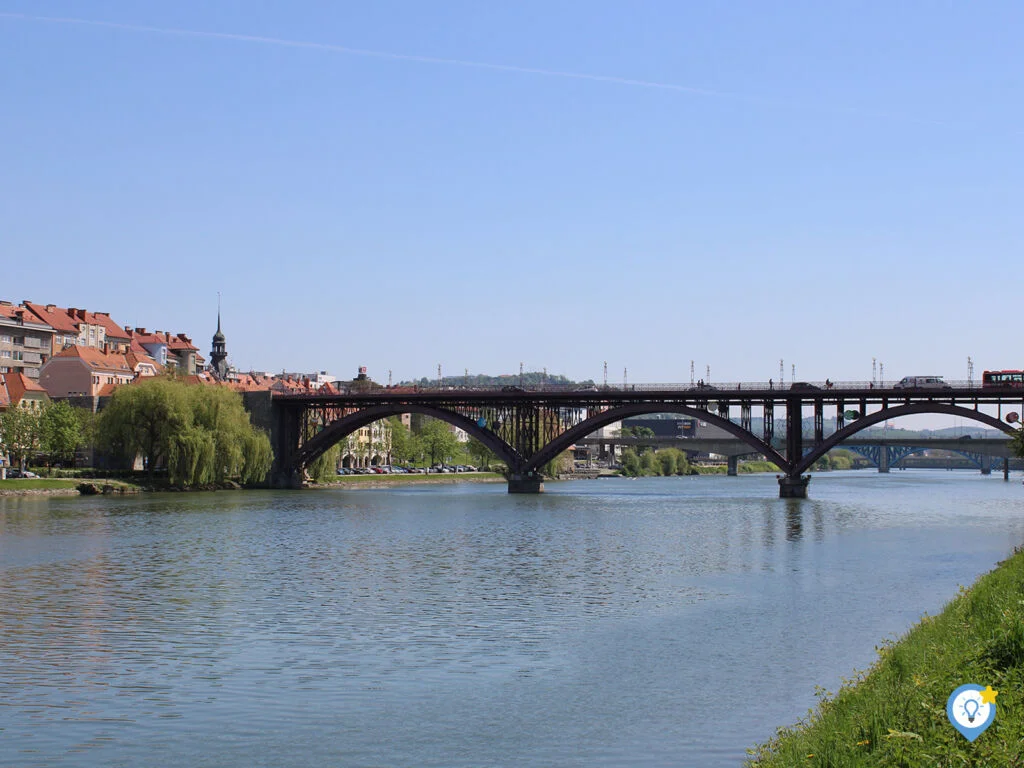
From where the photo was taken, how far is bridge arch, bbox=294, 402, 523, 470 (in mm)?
115312

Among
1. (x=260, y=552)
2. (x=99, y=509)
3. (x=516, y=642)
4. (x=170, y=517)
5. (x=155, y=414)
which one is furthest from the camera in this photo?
(x=155, y=414)

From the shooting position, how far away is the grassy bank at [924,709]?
13.2 meters

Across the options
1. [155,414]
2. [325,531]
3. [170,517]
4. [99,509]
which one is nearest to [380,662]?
[325,531]

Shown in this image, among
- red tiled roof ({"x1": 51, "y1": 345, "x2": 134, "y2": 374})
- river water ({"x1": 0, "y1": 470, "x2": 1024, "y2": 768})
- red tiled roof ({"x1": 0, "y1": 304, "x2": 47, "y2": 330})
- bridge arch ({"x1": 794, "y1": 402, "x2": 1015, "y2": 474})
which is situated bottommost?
river water ({"x1": 0, "y1": 470, "x2": 1024, "y2": 768})

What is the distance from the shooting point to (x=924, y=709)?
15.1m

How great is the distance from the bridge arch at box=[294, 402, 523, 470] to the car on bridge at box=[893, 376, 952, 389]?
116 ft

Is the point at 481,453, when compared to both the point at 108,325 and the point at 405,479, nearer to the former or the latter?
the point at 405,479

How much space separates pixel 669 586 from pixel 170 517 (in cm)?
3880

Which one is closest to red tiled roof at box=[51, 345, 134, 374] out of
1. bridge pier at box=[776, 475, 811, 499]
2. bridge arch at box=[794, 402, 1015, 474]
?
bridge pier at box=[776, 475, 811, 499]

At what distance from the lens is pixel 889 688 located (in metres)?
17.7

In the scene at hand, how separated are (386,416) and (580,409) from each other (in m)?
18.6

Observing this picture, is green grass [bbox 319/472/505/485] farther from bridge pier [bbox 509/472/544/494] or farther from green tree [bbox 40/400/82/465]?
green tree [bbox 40/400/82/465]

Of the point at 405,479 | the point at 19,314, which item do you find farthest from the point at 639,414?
the point at 19,314

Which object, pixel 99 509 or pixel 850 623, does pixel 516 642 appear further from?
pixel 99 509
